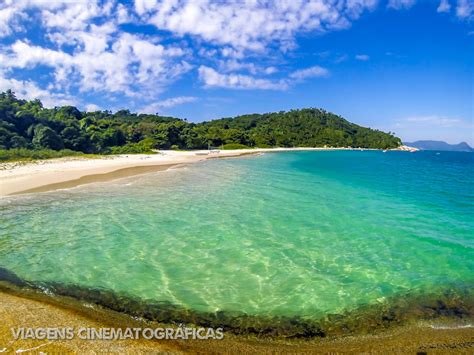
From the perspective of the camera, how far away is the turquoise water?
7.90m

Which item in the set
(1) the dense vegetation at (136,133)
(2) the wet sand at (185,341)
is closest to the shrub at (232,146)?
(1) the dense vegetation at (136,133)

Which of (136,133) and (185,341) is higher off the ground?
(136,133)

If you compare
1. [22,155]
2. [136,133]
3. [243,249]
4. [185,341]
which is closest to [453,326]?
[185,341]

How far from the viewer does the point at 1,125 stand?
144 feet

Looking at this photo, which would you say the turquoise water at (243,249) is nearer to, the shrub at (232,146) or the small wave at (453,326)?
the small wave at (453,326)

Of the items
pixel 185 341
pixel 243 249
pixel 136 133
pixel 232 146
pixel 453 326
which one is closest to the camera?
pixel 185 341

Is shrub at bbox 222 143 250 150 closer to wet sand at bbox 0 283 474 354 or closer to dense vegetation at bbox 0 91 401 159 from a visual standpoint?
dense vegetation at bbox 0 91 401 159

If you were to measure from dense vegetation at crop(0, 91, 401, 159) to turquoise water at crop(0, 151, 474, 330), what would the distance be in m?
30.7

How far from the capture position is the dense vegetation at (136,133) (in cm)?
4794

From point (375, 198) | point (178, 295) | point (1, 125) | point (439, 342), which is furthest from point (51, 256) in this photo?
point (1, 125)

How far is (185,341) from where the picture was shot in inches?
225

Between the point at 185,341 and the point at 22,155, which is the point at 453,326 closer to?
the point at 185,341

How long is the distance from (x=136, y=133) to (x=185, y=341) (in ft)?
257

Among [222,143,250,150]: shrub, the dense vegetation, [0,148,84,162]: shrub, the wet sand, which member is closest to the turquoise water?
the wet sand
